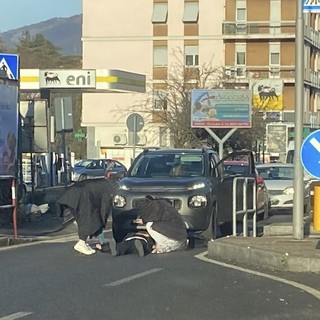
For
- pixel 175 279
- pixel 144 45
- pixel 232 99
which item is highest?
pixel 144 45

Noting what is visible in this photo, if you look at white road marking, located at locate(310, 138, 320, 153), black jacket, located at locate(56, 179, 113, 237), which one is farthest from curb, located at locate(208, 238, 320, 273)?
black jacket, located at locate(56, 179, 113, 237)

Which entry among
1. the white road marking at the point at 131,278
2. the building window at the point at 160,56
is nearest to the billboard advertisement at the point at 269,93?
the building window at the point at 160,56

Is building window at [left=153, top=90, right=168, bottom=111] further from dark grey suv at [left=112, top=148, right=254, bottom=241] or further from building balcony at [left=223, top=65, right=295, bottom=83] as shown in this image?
dark grey suv at [left=112, top=148, right=254, bottom=241]

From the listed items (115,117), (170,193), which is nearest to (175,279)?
(170,193)

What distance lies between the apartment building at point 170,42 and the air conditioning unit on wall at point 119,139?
7cm

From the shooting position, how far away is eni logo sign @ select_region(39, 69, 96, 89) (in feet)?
101

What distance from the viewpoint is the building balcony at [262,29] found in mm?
65375

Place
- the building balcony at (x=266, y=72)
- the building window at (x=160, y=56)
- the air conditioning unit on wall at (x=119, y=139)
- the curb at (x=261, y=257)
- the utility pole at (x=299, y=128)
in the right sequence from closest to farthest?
1. the curb at (x=261, y=257)
2. the utility pole at (x=299, y=128)
3. the building balcony at (x=266, y=72)
4. the air conditioning unit on wall at (x=119, y=139)
5. the building window at (x=160, y=56)

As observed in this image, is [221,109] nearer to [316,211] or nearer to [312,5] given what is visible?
[312,5]

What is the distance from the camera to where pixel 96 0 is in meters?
66.8

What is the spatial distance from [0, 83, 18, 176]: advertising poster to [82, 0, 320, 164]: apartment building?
151 ft

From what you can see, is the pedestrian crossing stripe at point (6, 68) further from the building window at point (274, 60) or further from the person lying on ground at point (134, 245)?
the building window at point (274, 60)

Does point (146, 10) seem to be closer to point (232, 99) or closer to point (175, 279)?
point (232, 99)

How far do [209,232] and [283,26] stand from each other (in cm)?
5185
